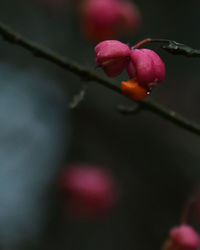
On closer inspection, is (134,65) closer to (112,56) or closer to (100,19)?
(112,56)

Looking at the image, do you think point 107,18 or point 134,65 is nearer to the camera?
point 134,65

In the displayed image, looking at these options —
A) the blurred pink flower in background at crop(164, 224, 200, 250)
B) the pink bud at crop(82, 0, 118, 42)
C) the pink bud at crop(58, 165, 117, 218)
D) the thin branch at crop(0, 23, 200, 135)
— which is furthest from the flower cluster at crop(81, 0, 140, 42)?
the blurred pink flower in background at crop(164, 224, 200, 250)

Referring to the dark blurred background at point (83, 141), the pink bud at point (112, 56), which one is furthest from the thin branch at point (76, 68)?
the dark blurred background at point (83, 141)

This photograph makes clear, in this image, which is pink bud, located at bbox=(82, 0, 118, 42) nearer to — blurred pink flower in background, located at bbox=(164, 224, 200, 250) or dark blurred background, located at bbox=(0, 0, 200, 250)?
dark blurred background, located at bbox=(0, 0, 200, 250)

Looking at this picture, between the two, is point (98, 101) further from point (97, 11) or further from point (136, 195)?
point (97, 11)

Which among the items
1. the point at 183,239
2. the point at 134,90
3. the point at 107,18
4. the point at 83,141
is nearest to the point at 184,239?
the point at 183,239

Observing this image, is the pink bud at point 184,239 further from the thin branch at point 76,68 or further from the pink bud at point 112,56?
the pink bud at point 112,56

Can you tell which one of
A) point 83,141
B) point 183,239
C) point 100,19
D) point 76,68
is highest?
point 76,68
